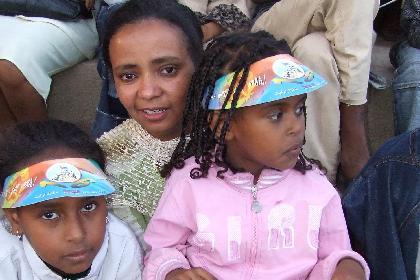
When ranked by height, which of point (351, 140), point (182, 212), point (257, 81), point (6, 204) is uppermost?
point (257, 81)

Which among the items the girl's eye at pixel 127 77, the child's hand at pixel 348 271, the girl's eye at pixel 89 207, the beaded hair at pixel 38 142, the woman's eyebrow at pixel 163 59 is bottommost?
Answer: the child's hand at pixel 348 271

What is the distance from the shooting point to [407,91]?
263cm

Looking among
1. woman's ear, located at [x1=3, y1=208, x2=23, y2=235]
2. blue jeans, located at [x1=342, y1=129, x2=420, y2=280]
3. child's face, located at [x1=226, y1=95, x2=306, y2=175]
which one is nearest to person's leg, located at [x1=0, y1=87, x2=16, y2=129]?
woman's ear, located at [x1=3, y1=208, x2=23, y2=235]

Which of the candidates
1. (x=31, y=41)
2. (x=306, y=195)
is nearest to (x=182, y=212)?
(x=306, y=195)

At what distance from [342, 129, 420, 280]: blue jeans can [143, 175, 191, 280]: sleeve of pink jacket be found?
0.54 metres

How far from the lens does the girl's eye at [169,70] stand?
6.53 feet

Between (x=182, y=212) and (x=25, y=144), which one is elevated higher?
(x=25, y=144)

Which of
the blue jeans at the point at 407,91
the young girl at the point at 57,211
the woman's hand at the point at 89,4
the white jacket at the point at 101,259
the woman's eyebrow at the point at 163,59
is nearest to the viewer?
the young girl at the point at 57,211

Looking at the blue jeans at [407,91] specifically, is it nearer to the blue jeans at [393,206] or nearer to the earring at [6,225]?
the blue jeans at [393,206]

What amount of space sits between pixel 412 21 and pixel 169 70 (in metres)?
1.33

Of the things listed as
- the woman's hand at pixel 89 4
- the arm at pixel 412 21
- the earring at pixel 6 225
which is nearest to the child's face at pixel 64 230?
the earring at pixel 6 225

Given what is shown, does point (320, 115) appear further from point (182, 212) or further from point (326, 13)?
point (182, 212)

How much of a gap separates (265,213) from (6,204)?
73cm

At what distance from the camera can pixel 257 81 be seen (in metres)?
1.69
